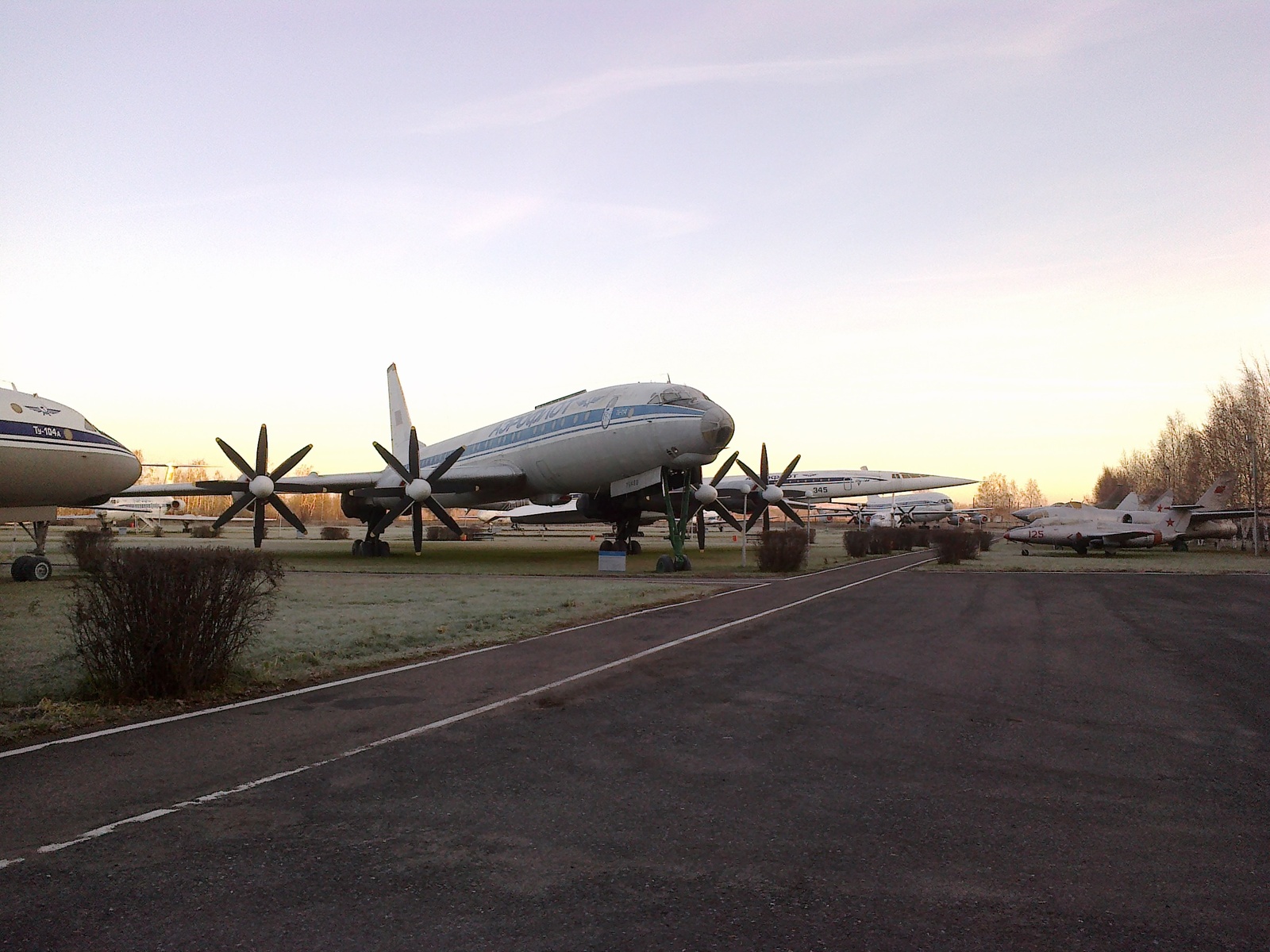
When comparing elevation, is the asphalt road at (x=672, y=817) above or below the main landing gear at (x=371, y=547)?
below

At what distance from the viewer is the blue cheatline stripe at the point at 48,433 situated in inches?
720

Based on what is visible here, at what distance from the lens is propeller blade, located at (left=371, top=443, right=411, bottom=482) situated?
1153 inches

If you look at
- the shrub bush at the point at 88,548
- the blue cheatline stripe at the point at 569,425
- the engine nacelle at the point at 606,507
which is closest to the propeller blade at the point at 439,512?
the blue cheatline stripe at the point at 569,425

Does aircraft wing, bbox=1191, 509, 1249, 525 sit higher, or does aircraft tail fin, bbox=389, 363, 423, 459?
aircraft tail fin, bbox=389, 363, 423, 459

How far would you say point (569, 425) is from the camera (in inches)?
1138

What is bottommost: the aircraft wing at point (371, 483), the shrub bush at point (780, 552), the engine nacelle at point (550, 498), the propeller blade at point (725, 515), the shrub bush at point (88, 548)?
the shrub bush at point (780, 552)

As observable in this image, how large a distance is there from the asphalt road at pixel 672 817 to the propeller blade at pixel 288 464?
2271 centimetres

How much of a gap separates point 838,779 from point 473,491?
28.1 metres

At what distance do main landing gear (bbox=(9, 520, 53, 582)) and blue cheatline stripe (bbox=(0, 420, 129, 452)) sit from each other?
2351 mm

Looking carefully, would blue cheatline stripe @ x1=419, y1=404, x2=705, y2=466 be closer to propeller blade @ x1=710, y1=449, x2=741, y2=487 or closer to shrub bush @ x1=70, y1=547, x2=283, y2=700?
propeller blade @ x1=710, y1=449, x2=741, y2=487

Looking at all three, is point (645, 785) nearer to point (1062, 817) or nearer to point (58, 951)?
point (1062, 817)

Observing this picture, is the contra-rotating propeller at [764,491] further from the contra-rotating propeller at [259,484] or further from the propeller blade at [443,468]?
the contra-rotating propeller at [259,484]

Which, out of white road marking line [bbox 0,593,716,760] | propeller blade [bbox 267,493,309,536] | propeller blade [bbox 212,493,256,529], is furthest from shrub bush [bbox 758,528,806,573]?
propeller blade [bbox 212,493,256,529]

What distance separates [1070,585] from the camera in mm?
22047
